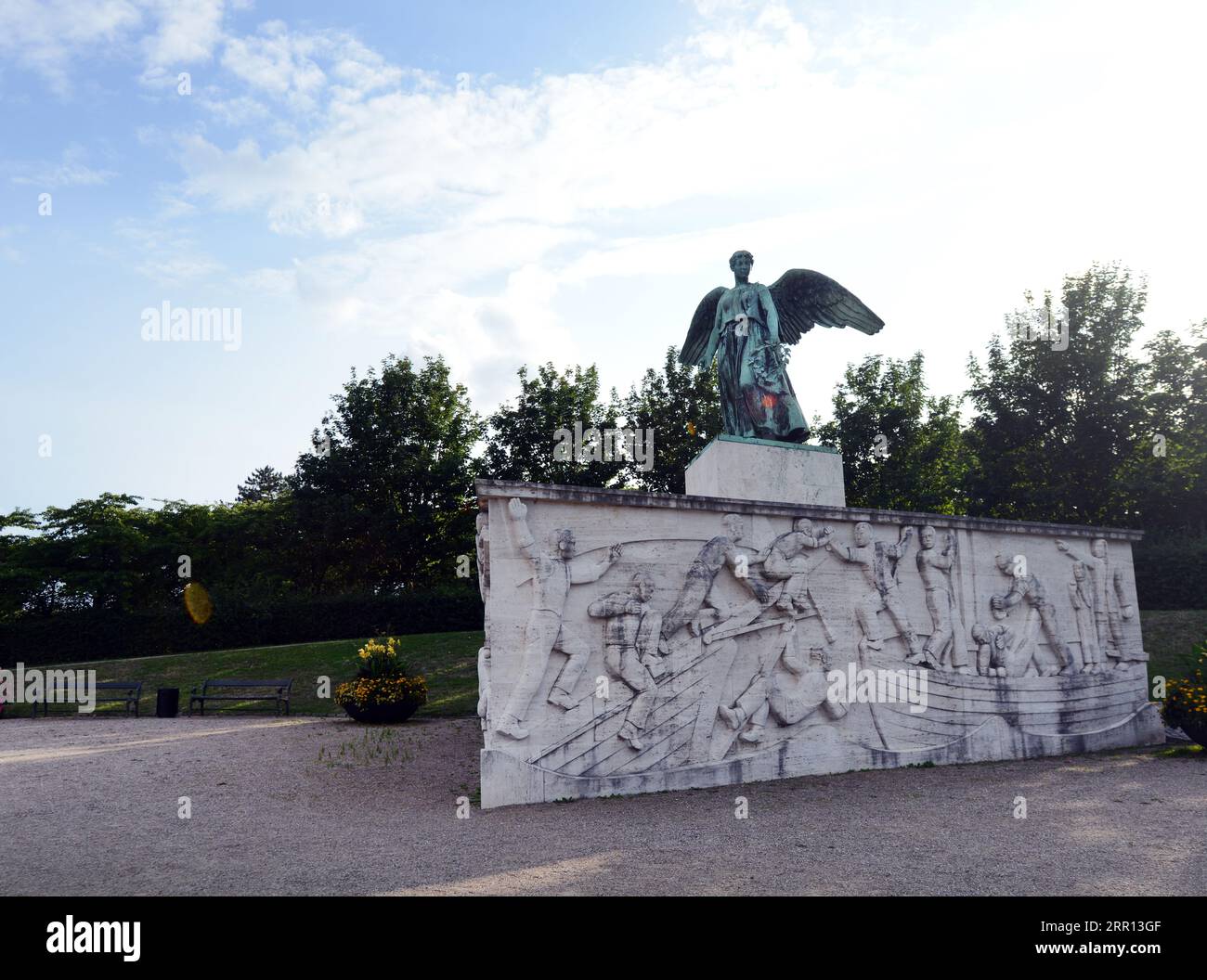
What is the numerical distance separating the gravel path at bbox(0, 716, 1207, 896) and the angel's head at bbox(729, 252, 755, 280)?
25.8 feet

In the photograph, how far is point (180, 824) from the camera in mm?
8164

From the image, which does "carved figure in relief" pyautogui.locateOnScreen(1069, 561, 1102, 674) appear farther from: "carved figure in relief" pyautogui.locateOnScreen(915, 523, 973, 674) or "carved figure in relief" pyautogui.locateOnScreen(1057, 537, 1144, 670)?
"carved figure in relief" pyautogui.locateOnScreen(915, 523, 973, 674)

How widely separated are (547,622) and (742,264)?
7.36 meters

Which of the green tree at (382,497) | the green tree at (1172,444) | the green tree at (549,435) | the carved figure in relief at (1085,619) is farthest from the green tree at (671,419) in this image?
the carved figure in relief at (1085,619)

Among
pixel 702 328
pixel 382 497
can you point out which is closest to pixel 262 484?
pixel 382 497

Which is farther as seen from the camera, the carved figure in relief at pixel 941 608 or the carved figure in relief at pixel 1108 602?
the carved figure in relief at pixel 1108 602

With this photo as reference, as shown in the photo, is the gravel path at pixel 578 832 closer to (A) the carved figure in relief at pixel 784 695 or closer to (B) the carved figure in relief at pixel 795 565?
(A) the carved figure in relief at pixel 784 695

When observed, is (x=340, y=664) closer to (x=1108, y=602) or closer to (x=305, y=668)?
(x=305, y=668)

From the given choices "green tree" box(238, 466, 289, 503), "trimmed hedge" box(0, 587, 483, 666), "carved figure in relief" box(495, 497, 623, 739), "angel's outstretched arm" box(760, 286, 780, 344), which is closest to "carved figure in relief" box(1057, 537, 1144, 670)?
"angel's outstretched arm" box(760, 286, 780, 344)

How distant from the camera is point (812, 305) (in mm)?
13859

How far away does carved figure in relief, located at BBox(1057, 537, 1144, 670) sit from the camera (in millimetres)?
13258

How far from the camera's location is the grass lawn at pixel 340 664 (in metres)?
19.2

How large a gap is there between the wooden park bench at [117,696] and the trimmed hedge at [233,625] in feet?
21.2
